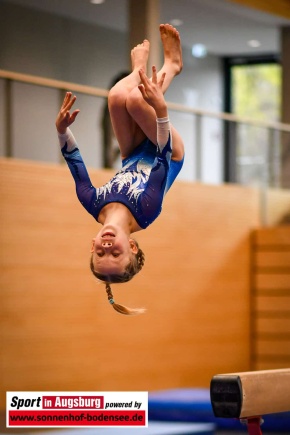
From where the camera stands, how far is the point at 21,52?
12484 mm

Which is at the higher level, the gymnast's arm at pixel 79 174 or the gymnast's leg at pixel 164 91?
the gymnast's leg at pixel 164 91

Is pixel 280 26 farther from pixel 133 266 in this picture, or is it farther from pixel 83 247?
pixel 133 266

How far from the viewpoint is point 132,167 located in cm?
527

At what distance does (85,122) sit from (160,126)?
4.23 metres

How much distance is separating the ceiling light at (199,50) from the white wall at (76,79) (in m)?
0.11

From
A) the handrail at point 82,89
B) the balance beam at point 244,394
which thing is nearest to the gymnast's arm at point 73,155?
the balance beam at point 244,394

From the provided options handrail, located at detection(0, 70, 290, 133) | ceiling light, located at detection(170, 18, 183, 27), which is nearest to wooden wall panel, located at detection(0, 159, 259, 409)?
handrail, located at detection(0, 70, 290, 133)

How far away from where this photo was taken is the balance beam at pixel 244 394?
18.4 ft

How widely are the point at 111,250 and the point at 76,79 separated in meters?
8.45

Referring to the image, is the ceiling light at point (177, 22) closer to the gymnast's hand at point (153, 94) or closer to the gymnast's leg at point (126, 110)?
the gymnast's leg at point (126, 110)

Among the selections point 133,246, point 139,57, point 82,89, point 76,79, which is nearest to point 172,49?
point 139,57

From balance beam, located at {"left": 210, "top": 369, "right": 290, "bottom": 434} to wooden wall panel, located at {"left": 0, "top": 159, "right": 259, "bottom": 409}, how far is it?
12.4 feet

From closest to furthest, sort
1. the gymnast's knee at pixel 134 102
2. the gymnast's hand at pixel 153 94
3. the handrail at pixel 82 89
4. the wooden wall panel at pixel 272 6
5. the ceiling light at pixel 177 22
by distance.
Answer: the gymnast's hand at pixel 153 94
the gymnast's knee at pixel 134 102
the handrail at pixel 82 89
the wooden wall panel at pixel 272 6
the ceiling light at pixel 177 22

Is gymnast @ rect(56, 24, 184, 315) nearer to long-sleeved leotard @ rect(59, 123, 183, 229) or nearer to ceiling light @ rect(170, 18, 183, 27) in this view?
long-sleeved leotard @ rect(59, 123, 183, 229)
